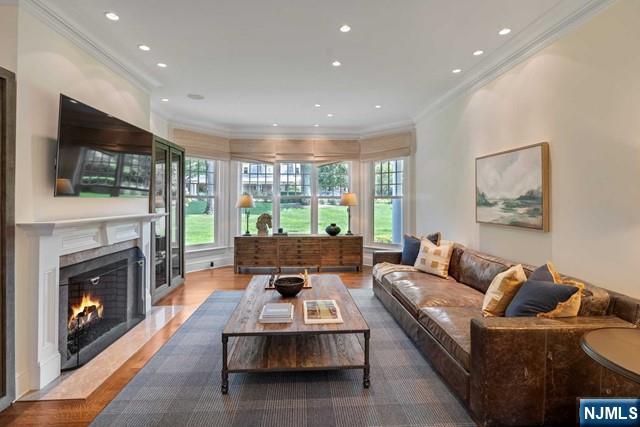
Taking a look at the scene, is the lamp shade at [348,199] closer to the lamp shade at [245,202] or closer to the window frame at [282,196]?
the window frame at [282,196]

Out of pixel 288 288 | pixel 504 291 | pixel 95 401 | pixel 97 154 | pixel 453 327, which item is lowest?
pixel 95 401

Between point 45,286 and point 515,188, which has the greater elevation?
point 515,188

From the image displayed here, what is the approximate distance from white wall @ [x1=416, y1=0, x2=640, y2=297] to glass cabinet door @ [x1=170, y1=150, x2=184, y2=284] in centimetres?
432

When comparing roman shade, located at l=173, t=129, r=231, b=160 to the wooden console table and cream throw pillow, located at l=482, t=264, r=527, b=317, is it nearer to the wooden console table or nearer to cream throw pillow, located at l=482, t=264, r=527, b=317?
the wooden console table

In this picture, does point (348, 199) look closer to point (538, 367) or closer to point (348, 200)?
point (348, 200)

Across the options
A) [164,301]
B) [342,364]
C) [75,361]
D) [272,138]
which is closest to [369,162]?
[272,138]

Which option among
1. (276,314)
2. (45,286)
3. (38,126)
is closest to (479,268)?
(276,314)

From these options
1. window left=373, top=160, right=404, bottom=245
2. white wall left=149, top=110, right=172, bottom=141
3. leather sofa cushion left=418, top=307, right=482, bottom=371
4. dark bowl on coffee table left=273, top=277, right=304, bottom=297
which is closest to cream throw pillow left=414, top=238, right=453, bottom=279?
leather sofa cushion left=418, top=307, right=482, bottom=371

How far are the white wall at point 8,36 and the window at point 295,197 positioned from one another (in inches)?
187

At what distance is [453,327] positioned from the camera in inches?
92.4

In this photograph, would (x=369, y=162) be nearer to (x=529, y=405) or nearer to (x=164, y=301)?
(x=164, y=301)

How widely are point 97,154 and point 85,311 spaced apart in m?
1.42

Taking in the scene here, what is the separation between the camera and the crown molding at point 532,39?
7.91 ft

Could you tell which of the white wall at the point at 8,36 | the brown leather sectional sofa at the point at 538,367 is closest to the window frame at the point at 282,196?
the white wall at the point at 8,36
